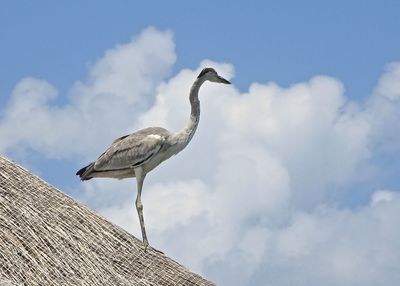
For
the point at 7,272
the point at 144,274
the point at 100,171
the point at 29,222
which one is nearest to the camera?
the point at 7,272

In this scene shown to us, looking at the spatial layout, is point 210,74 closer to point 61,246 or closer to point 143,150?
point 143,150

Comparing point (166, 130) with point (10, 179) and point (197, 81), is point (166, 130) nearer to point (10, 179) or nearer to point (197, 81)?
point (197, 81)

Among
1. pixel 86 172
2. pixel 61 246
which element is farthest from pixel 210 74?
pixel 61 246

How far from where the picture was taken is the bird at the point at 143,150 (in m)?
13.0

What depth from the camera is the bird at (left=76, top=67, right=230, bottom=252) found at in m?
13.0

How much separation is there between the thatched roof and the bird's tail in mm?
1247

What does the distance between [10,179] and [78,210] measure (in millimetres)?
809

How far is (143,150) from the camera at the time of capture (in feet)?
42.5

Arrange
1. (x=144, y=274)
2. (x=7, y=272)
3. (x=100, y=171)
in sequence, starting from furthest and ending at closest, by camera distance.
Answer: (x=100, y=171)
(x=144, y=274)
(x=7, y=272)

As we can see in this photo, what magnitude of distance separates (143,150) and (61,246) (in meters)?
2.37

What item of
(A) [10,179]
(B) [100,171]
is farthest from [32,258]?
(B) [100,171]

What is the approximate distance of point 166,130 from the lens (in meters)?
13.3

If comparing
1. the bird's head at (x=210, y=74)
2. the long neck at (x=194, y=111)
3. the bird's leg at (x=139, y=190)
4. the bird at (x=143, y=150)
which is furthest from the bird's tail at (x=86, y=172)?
the bird's head at (x=210, y=74)

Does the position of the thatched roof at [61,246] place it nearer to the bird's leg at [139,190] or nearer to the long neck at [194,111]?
the bird's leg at [139,190]
